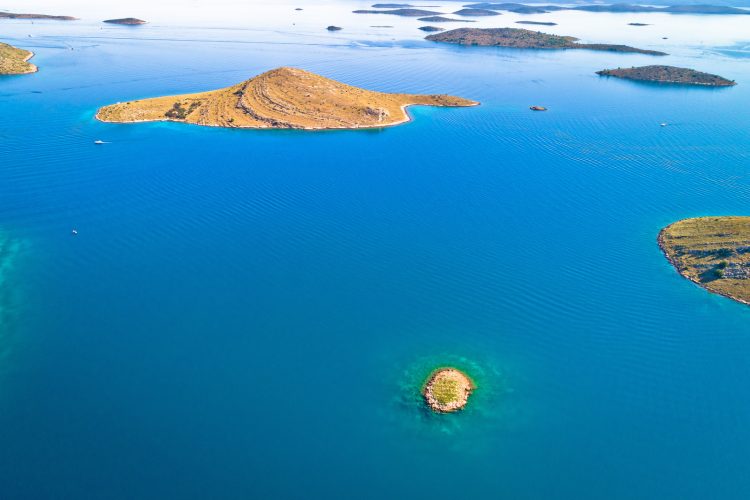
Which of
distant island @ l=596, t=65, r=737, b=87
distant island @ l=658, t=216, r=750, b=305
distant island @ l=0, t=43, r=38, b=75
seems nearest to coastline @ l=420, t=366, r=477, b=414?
distant island @ l=658, t=216, r=750, b=305

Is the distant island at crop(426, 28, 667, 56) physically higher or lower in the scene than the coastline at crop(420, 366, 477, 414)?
higher

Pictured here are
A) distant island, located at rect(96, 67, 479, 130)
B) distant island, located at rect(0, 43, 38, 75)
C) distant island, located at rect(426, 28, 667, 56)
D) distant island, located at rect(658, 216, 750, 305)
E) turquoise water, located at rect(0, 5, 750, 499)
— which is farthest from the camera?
distant island, located at rect(426, 28, 667, 56)

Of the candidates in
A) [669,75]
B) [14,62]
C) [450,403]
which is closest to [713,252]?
[450,403]

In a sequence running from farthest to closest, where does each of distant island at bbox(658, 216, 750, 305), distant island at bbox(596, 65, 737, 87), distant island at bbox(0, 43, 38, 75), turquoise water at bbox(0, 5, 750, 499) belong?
distant island at bbox(596, 65, 737, 87) → distant island at bbox(0, 43, 38, 75) → distant island at bbox(658, 216, 750, 305) → turquoise water at bbox(0, 5, 750, 499)

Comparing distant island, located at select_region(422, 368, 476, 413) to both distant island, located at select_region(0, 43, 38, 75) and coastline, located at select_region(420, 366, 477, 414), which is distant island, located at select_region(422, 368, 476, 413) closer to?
coastline, located at select_region(420, 366, 477, 414)

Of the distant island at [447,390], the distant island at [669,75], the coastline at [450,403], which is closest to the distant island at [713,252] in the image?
the coastline at [450,403]

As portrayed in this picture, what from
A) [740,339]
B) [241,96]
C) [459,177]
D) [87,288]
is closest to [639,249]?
[740,339]
